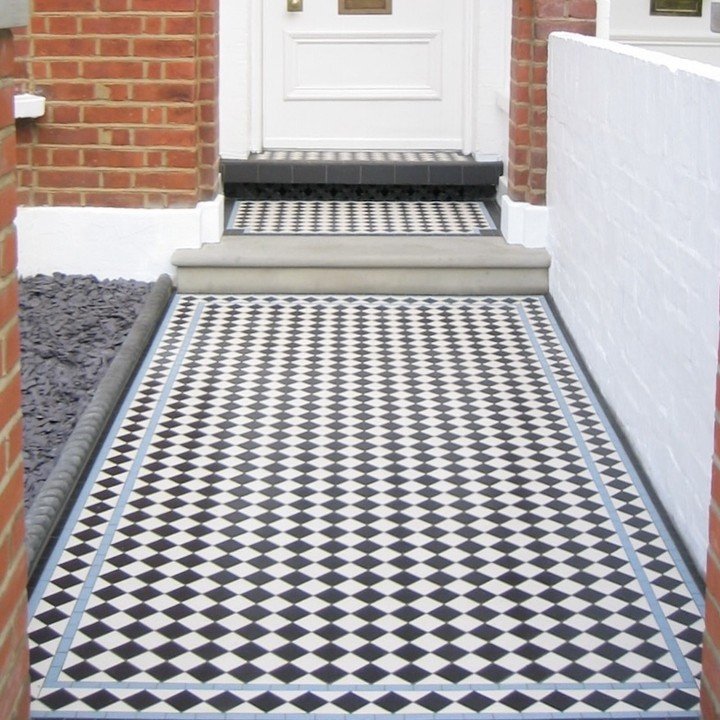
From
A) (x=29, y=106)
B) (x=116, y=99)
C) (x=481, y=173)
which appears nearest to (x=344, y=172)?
(x=481, y=173)

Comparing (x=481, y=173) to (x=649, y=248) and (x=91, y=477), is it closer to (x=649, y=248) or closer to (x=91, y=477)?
(x=649, y=248)

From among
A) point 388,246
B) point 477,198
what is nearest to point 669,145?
point 388,246

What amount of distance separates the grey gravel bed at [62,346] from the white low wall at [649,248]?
5.81 feet

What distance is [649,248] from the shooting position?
4641 mm

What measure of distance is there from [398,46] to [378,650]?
526 centimetres

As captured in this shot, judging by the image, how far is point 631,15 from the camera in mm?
8211

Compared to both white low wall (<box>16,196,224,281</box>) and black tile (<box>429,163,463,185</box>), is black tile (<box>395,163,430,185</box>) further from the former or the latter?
white low wall (<box>16,196,224,281</box>)

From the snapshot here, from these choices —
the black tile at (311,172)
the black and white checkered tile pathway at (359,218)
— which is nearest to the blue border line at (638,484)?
the black and white checkered tile pathway at (359,218)

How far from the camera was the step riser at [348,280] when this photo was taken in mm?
6582

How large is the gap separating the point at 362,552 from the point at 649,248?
4.34ft

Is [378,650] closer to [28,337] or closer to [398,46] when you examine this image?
[28,337]

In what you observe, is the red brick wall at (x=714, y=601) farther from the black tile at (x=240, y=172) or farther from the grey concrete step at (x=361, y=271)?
the black tile at (x=240, y=172)

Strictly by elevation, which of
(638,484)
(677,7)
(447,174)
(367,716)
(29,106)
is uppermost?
(677,7)

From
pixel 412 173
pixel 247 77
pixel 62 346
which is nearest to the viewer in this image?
pixel 62 346
